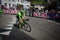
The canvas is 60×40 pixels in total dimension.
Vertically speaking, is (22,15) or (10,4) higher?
(22,15)

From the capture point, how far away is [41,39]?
1310 cm

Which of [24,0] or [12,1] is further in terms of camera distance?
[24,0]

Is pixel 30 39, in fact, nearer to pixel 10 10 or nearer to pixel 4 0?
pixel 10 10

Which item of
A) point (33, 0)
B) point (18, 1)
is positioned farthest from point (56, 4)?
point (33, 0)

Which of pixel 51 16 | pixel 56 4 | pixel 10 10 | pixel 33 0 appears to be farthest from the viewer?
pixel 33 0

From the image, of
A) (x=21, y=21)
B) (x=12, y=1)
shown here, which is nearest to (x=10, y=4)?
(x=12, y=1)

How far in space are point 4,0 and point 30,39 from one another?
77.1 metres

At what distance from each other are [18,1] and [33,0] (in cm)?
2365

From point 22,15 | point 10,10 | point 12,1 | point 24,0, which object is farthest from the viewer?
point 24,0

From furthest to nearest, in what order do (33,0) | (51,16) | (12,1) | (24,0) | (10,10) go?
1. (33,0)
2. (24,0)
3. (12,1)
4. (10,10)
5. (51,16)

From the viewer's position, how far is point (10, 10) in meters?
49.2

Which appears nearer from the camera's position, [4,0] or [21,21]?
[21,21]

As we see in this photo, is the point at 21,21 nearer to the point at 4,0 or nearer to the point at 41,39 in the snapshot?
the point at 41,39

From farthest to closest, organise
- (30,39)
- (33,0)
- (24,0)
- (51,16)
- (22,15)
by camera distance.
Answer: (33,0) → (24,0) → (51,16) → (22,15) → (30,39)
